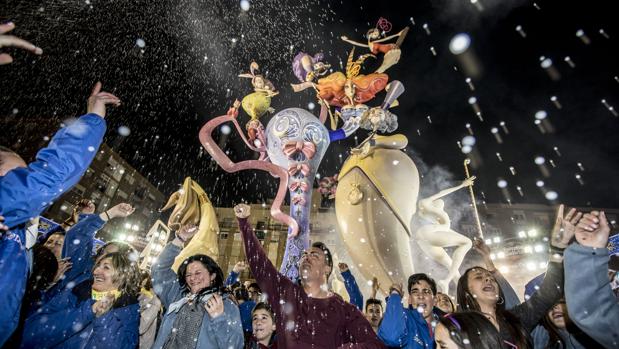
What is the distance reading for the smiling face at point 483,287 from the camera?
2.62 m

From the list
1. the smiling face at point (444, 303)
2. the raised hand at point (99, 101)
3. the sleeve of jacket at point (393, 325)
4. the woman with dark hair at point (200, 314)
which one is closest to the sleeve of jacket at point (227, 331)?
the woman with dark hair at point (200, 314)

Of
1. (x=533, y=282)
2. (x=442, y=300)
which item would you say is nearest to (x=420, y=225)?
(x=442, y=300)

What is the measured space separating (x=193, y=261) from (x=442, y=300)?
3640mm

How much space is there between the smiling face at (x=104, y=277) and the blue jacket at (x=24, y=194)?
110 cm

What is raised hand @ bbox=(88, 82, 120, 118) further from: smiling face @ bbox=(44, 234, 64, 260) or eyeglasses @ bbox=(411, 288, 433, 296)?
eyeglasses @ bbox=(411, 288, 433, 296)

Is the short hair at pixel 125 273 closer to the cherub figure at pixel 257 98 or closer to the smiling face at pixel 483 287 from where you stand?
the smiling face at pixel 483 287

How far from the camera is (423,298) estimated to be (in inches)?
130

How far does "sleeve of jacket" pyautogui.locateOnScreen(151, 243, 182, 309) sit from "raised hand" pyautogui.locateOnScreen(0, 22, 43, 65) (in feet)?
7.10

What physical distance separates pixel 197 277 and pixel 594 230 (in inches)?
115

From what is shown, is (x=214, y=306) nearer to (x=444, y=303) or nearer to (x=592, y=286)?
(x=592, y=286)

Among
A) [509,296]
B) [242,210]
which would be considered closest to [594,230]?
[509,296]

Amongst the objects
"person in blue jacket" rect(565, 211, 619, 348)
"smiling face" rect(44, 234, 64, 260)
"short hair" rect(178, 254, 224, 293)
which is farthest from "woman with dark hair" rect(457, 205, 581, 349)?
"smiling face" rect(44, 234, 64, 260)

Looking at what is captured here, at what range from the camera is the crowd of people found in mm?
1532

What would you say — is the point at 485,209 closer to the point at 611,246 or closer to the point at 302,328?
the point at 611,246
